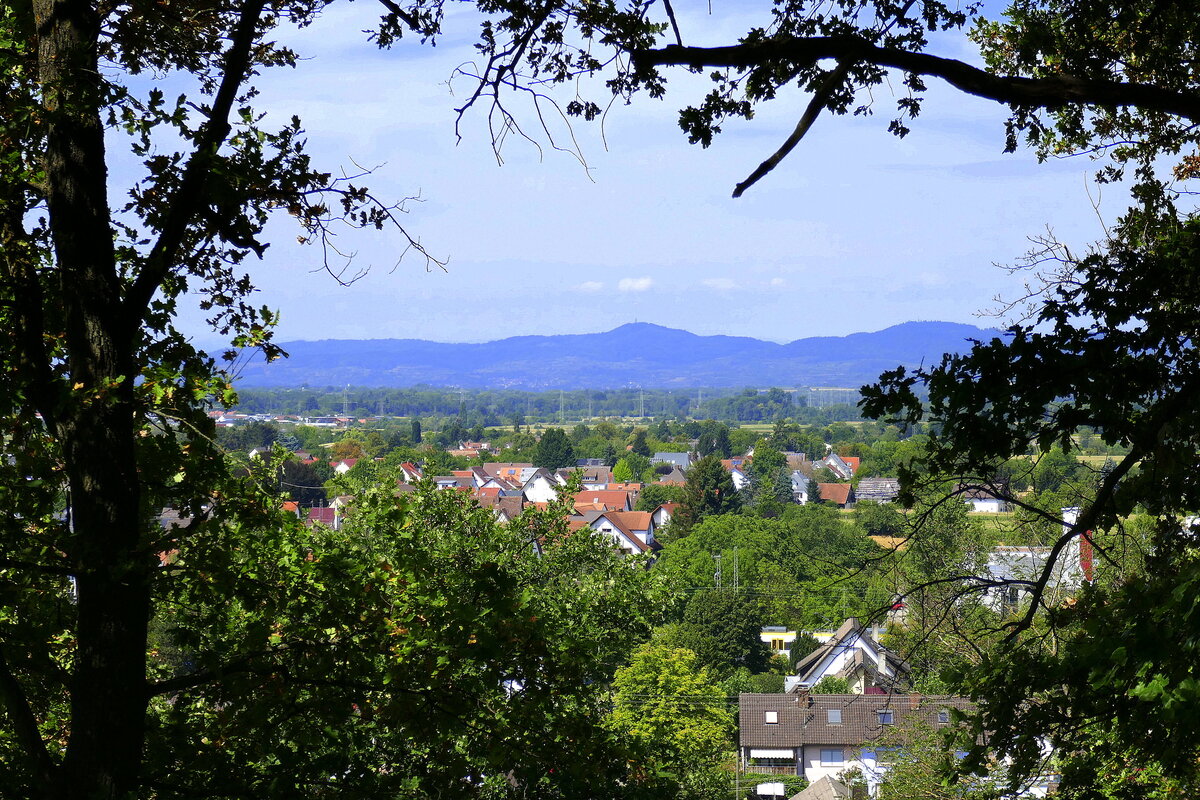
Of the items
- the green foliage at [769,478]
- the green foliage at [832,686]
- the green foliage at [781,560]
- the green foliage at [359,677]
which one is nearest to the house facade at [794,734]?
the green foliage at [832,686]

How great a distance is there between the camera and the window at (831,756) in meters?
29.6

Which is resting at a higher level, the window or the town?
the town

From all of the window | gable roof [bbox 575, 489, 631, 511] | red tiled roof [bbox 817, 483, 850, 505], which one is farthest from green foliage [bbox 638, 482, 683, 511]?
the window

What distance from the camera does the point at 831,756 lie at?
2972 centimetres

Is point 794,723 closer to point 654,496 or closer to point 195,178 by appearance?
point 195,178

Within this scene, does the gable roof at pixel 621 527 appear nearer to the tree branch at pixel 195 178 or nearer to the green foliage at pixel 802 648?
the green foliage at pixel 802 648

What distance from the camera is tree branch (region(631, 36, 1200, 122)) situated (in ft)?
10.8

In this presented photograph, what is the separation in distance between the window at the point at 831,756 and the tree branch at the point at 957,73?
2855cm

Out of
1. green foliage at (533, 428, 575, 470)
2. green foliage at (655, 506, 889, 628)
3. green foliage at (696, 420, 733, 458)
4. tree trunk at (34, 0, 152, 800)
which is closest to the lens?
tree trunk at (34, 0, 152, 800)

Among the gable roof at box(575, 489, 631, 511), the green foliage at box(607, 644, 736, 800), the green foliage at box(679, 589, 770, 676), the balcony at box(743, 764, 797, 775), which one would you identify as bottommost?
the balcony at box(743, 764, 797, 775)

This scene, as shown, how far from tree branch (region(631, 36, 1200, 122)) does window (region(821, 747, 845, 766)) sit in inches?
1124

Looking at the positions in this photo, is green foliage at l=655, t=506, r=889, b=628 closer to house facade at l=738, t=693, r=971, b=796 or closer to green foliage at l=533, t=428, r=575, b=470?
house facade at l=738, t=693, r=971, b=796

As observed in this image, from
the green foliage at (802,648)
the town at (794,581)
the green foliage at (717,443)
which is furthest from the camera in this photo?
the green foliage at (717,443)

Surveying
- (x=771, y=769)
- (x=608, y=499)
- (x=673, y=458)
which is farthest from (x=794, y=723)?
(x=673, y=458)
